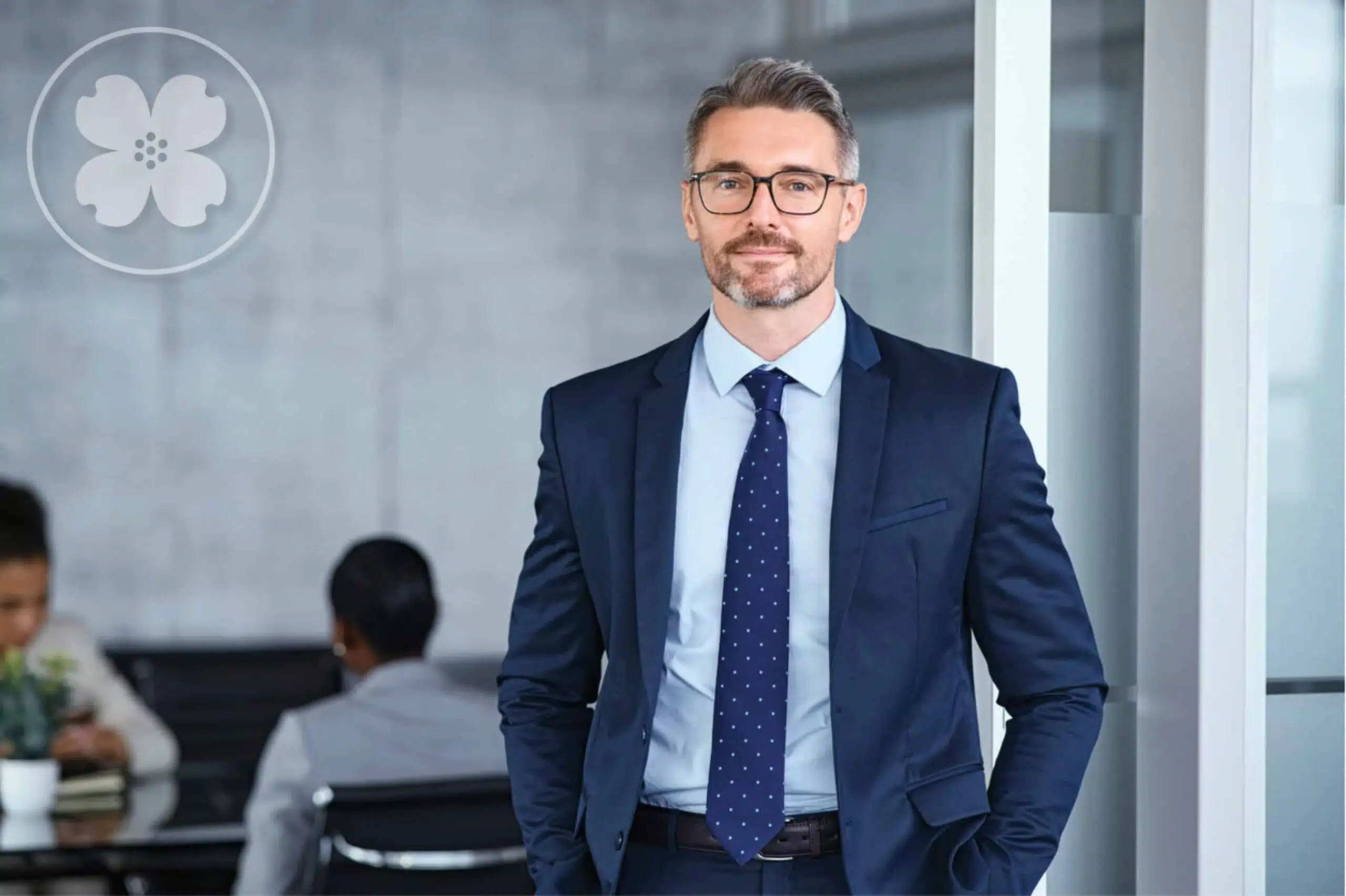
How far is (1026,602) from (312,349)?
4058 mm

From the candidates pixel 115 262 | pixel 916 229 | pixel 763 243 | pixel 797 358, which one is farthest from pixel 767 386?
pixel 115 262

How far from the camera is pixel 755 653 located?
65.6 inches

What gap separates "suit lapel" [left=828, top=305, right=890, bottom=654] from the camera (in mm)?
1663

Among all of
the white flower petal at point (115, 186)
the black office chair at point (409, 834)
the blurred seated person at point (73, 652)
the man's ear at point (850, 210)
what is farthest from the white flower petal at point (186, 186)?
the man's ear at point (850, 210)

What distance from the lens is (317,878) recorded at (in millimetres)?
2707

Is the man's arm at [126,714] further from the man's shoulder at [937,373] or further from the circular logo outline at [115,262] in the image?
the man's shoulder at [937,373]

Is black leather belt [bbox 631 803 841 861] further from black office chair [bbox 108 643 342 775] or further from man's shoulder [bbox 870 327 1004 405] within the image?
black office chair [bbox 108 643 342 775]

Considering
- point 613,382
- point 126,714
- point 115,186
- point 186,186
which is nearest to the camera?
point 613,382

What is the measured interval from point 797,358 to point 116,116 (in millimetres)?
2944

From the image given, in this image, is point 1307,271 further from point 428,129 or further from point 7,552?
point 7,552

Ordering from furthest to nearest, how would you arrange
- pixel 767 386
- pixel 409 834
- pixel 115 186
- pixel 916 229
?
pixel 916 229 < pixel 115 186 < pixel 409 834 < pixel 767 386

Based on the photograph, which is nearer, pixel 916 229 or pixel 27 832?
pixel 27 832

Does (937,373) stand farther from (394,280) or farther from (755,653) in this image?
(394,280)

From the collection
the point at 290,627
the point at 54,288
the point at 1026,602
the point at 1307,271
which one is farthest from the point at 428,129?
the point at 1026,602
